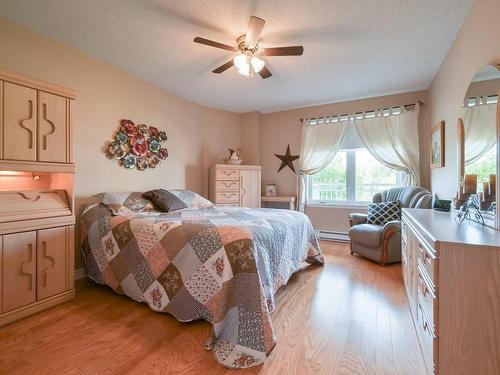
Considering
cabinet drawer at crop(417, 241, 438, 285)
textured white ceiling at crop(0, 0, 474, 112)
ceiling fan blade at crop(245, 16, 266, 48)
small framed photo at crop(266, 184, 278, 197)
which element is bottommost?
cabinet drawer at crop(417, 241, 438, 285)

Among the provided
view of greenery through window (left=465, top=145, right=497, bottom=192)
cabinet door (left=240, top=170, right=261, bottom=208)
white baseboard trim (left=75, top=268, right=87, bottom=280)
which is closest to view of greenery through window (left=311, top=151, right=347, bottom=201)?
cabinet door (left=240, top=170, right=261, bottom=208)

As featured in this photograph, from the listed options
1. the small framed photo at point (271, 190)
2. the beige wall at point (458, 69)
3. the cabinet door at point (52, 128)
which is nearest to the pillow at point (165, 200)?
the cabinet door at point (52, 128)

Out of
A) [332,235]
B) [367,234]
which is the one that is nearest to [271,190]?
[332,235]

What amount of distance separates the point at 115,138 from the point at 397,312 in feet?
11.5

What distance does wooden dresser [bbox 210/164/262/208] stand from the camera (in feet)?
13.8

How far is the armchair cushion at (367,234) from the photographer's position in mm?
3021

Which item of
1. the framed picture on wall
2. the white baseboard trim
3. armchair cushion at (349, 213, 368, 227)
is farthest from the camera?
armchair cushion at (349, 213, 368, 227)

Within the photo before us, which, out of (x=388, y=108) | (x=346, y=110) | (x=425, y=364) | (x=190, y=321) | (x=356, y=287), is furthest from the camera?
(x=346, y=110)

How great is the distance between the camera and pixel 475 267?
1059mm

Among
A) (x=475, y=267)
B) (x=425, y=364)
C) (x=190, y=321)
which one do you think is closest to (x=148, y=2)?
(x=190, y=321)

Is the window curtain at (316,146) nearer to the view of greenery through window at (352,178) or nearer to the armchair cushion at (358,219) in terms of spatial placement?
the view of greenery through window at (352,178)

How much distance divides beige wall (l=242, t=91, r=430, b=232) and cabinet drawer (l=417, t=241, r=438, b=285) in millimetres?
2701

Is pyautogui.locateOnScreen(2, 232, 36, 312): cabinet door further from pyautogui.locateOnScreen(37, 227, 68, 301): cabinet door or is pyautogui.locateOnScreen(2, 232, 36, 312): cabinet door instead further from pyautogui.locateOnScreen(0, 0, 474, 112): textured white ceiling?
pyautogui.locateOnScreen(0, 0, 474, 112): textured white ceiling

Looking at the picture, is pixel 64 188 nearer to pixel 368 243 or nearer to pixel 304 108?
pixel 368 243
